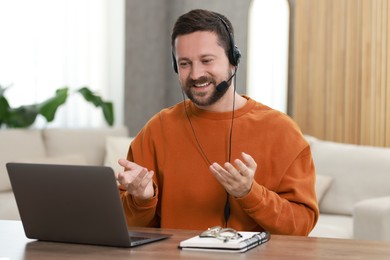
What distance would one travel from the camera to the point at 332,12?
4902 mm

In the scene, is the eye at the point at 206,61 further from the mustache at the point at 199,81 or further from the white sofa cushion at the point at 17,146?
the white sofa cushion at the point at 17,146

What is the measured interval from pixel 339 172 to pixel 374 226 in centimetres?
70

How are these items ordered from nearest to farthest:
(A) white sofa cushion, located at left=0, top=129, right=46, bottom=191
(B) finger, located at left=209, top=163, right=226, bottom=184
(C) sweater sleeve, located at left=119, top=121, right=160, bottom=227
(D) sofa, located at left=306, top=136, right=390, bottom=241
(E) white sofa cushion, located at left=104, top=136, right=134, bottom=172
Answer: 1. (B) finger, located at left=209, top=163, right=226, bottom=184
2. (C) sweater sleeve, located at left=119, top=121, right=160, bottom=227
3. (D) sofa, located at left=306, top=136, right=390, bottom=241
4. (A) white sofa cushion, located at left=0, top=129, right=46, bottom=191
5. (E) white sofa cushion, located at left=104, top=136, right=134, bottom=172

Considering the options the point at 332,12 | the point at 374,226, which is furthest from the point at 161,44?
the point at 374,226

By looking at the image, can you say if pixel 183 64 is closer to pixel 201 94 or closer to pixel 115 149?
pixel 201 94

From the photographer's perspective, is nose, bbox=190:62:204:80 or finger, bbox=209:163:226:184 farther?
nose, bbox=190:62:204:80

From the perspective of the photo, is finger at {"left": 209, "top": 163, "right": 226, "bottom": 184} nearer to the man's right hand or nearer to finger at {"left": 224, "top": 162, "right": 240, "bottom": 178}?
finger at {"left": 224, "top": 162, "right": 240, "bottom": 178}

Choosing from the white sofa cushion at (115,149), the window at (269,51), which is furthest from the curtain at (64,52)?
the window at (269,51)

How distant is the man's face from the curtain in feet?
10.1

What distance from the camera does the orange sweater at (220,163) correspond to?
2.20 m

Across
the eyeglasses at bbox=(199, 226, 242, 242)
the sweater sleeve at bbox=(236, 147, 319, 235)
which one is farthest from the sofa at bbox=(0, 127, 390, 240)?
the eyeglasses at bbox=(199, 226, 242, 242)

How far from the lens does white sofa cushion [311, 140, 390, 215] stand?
428cm

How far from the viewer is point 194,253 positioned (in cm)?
170

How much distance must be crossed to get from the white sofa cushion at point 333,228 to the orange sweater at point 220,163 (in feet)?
5.31
